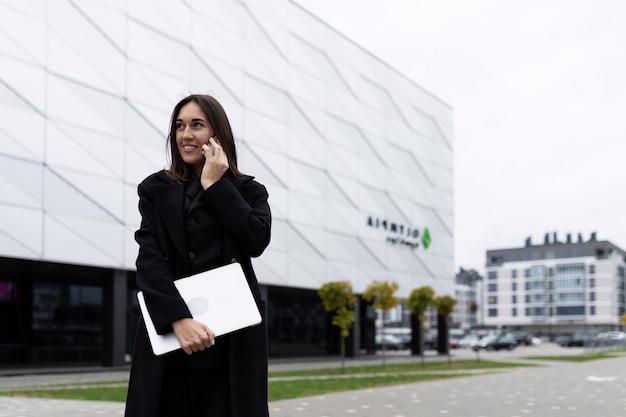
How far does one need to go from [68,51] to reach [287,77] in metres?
12.7

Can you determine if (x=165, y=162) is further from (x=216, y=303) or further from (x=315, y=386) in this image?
(x=216, y=303)

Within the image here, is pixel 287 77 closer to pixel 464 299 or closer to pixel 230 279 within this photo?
pixel 230 279

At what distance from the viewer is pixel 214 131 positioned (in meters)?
2.94

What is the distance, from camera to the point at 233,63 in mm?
31109

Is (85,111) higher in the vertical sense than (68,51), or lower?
lower

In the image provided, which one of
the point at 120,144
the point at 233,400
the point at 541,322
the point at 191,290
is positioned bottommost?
the point at 541,322

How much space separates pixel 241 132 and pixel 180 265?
28506 mm

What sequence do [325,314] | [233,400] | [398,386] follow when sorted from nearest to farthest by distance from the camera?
[233,400], [398,386], [325,314]

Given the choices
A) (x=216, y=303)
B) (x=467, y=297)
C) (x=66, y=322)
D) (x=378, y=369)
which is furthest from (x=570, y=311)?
(x=216, y=303)

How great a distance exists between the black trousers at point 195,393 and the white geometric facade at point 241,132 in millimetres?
19755

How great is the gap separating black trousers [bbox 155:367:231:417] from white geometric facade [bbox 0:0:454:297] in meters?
19.8

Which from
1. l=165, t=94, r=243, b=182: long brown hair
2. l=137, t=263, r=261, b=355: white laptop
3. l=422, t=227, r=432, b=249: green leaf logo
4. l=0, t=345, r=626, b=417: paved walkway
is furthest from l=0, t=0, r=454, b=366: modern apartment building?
l=137, t=263, r=261, b=355: white laptop

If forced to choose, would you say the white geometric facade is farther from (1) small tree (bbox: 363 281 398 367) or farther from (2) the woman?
(2) the woman

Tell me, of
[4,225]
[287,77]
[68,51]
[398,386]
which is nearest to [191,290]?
[398,386]
